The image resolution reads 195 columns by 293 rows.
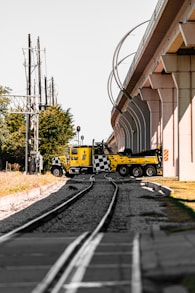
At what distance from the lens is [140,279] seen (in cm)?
665

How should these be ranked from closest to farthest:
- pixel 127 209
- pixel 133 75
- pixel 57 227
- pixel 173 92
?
pixel 57 227 < pixel 127 209 < pixel 173 92 < pixel 133 75

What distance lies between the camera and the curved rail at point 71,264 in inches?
255

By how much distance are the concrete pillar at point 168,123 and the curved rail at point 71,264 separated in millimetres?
33567

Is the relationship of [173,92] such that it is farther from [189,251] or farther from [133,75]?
[189,251]

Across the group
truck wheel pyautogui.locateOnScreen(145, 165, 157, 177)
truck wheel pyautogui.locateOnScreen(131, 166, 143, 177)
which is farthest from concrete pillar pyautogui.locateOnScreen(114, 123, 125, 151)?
truck wheel pyautogui.locateOnScreen(131, 166, 143, 177)

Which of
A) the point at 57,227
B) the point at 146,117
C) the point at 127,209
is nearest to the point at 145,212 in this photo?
the point at 127,209

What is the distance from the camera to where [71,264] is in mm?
7773

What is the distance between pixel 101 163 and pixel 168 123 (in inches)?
258

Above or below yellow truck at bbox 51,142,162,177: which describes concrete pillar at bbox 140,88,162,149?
above

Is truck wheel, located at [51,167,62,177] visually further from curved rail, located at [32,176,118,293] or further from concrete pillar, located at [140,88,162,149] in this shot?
curved rail, located at [32,176,118,293]

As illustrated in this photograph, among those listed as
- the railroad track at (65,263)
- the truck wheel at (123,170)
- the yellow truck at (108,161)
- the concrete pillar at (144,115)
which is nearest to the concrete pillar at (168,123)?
the yellow truck at (108,161)

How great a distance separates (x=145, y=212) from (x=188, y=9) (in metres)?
15.2

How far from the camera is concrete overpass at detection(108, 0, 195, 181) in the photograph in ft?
105

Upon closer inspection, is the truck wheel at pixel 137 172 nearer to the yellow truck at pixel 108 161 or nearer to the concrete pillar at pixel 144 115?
Result: the yellow truck at pixel 108 161
